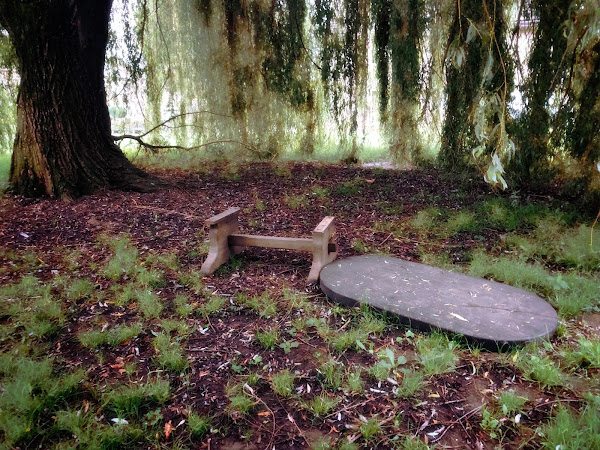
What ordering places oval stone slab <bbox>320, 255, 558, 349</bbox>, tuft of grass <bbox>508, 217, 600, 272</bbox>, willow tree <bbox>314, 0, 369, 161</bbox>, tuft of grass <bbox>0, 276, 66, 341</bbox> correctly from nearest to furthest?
oval stone slab <bbox>320, 255, 558, 349</bbox>, tuft of grass <bbox>0, 276, 66, 341</bbox>, tuft of grass <bbox>508, 217, 600, 272</bbox>, willow tree <bbox>314, 0, 369, 161</bbox>

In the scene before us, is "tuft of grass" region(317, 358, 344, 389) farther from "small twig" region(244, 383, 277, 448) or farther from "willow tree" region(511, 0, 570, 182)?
"willow tree" region(511, 0, 570, 182)

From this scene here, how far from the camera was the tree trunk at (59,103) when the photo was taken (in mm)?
4031

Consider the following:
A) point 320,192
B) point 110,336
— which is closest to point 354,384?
point 110,336

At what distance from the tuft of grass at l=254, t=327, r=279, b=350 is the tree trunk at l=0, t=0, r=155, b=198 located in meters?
2.87

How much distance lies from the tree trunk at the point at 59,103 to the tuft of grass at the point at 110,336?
7.83 ft

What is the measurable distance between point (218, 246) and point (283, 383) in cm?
138

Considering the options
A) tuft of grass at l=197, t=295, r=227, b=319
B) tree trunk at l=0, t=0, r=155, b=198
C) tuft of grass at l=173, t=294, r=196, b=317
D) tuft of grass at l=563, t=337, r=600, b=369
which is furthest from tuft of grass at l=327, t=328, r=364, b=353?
tree trunk at l=0, t=0, r=155, b=198

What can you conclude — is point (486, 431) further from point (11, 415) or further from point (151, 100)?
point (151, 100)

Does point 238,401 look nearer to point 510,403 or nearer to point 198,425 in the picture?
point 198,425

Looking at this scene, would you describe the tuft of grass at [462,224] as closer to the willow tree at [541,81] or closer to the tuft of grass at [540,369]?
the willow tree at [541,81]

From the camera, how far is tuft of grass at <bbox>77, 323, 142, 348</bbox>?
226cm

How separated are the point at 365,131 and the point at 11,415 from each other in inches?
191

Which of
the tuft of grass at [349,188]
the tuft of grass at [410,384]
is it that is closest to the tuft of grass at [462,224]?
the tuft of grass at [349,188]

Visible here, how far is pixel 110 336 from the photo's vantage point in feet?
7.55
